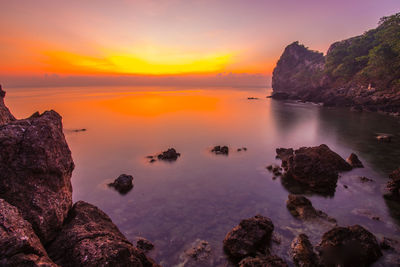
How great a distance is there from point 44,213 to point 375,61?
3311 inches

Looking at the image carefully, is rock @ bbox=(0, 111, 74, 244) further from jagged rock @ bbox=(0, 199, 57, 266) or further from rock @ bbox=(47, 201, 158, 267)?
jagged rock @ bbox=(0, 199, 57, 266)

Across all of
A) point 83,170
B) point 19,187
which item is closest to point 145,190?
point 83,170

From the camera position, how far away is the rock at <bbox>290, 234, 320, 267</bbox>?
32.3ft

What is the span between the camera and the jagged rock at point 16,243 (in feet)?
15.2

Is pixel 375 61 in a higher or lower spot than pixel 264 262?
higher

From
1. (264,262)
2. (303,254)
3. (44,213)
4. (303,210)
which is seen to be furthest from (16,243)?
(303,210)

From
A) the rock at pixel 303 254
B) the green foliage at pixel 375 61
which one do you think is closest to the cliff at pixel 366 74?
the green foliage at pixel 375 61

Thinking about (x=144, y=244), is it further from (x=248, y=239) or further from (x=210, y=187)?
(x=210, y=187)

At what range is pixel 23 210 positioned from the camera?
6.73m

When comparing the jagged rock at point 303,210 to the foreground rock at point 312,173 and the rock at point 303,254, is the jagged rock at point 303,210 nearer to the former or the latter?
the rock at point 303,254

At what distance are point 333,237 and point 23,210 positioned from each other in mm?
13422

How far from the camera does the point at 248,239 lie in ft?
35.5

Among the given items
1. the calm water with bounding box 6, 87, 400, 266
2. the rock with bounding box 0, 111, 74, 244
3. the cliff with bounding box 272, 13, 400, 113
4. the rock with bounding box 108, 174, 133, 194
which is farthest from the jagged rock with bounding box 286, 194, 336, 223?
the cliff with bounding box 272, 13, 400, 113

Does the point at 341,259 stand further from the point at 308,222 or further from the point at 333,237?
the point at 308,222
